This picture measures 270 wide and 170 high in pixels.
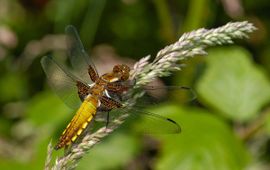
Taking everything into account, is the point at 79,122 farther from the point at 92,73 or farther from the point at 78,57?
the point at 78,57

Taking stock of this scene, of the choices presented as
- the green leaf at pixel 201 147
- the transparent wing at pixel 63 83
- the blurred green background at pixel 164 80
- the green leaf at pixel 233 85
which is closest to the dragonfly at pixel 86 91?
the transparent wing at pixel 63 83

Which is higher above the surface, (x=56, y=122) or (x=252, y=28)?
(x=252, y=28)

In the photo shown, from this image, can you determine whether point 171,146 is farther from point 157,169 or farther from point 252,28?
point 252,28

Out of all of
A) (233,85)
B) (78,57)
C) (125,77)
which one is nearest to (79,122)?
(125,77)

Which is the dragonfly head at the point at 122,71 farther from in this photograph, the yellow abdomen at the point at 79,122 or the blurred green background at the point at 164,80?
the blurred green background at the point at 164,80

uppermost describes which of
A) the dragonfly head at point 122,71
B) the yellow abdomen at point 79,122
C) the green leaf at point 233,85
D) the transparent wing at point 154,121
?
the dragonfly head at point 122,71

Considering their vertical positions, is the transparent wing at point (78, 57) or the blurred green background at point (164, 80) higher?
the transparent wing at point (78, 57)

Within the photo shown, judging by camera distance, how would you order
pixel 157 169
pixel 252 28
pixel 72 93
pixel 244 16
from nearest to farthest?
1. pixel 252 28
2. pixel 72 93
3. pixel 157 169
4. pixel 244 16

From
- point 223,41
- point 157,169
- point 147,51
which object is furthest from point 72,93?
point 147,51

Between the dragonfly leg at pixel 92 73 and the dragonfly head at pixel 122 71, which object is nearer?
the dragonfly head at pixel 122 71
